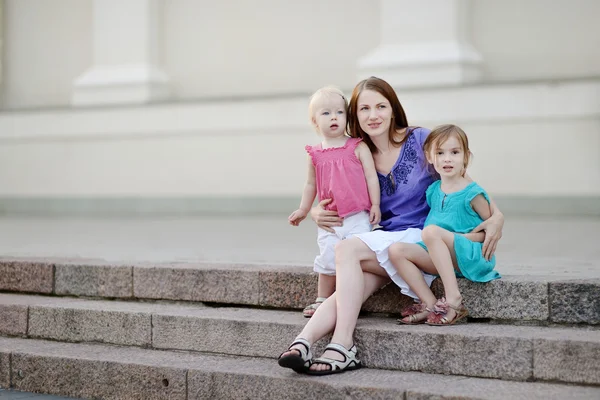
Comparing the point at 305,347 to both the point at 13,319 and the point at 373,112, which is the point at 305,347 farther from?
the point at 13,319

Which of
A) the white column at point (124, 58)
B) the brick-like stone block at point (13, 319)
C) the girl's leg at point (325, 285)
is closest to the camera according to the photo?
the girl's leg at point (325, 285)

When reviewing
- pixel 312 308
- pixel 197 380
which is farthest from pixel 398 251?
pixel 197 380

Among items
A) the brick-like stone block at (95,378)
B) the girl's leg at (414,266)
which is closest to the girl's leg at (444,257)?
the girl's leg at (414,266)

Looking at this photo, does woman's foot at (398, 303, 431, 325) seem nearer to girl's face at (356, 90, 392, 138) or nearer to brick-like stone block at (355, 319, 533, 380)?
brick-like stone block at (355, 319, 533, 380)

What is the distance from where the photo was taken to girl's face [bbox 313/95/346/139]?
458cm

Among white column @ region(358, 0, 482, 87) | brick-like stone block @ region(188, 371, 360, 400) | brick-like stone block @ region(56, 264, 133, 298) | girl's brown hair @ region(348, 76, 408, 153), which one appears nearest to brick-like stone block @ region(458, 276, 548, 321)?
brick-like stone block @ region(188, 371, 360, 400)

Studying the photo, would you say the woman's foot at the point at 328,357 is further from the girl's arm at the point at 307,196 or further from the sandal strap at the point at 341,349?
the girl's arm at the point at 307,196

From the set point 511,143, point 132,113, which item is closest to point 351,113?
A: point 511,143

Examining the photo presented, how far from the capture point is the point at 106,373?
462 cm

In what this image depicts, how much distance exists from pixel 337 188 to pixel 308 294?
59 centimetres

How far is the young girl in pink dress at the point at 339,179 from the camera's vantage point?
4.57 m

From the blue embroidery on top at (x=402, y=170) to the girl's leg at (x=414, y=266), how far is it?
17.7 inches

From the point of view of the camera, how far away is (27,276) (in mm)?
5711

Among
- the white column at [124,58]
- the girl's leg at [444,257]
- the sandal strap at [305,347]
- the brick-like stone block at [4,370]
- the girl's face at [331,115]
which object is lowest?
the brick-like stone block at [4,370]
